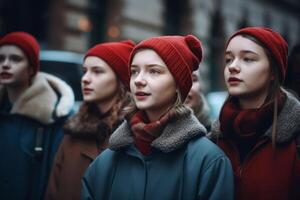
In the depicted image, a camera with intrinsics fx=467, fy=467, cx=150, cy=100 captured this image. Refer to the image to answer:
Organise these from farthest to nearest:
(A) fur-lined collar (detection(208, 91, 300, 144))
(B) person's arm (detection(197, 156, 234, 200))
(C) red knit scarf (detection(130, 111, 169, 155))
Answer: (C) red knit scarf (detection(130, 111, 169, 155))
(A) fur-lined collar (detection(208, 91, 300, 144))
(B) person's arm (detection(197, 156, 234, 200))

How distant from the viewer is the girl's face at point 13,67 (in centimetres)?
438

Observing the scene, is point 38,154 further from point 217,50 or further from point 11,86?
point 217,50

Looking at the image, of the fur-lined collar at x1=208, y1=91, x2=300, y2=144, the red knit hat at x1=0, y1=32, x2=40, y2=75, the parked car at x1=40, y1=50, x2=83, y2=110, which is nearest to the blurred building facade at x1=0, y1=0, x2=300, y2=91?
the parked car at x1=40, y1=50, x2=83, y2=110

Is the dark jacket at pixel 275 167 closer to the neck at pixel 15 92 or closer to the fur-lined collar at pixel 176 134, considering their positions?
the fur-lined collar at pixel 176 134

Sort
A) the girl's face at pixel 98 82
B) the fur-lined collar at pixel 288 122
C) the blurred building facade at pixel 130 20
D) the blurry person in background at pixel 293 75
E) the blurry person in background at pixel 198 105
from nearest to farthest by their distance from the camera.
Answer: the fur-lined collar at pixel 288 122
the blurry person in background at pixel 293 75
the girl's face at pixel 98 82
the blurry person in background at pixel 198 105
the blurred building facade at pixel 130 20

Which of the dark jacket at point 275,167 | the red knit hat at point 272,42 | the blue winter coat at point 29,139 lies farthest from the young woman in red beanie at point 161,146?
the blue winter coat at point 29,139

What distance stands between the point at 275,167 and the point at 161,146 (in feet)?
2.33

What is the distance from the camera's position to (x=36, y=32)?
1209 cm

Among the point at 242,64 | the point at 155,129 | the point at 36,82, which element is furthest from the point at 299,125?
the point at 36,82

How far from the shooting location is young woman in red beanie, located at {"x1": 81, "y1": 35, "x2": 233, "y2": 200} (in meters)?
2.86

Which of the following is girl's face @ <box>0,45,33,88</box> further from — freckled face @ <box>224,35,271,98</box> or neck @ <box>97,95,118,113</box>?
freckled face @ <box>224,35,271,98</box>

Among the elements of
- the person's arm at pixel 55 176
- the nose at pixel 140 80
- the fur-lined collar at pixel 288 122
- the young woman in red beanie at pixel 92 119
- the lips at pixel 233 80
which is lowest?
the person's arm at pixel 55 176

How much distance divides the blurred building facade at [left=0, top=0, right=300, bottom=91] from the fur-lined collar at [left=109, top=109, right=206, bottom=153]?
8632 mm

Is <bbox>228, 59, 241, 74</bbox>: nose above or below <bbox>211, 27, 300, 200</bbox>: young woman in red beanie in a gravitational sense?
above
